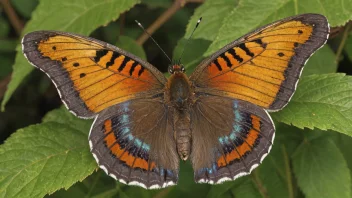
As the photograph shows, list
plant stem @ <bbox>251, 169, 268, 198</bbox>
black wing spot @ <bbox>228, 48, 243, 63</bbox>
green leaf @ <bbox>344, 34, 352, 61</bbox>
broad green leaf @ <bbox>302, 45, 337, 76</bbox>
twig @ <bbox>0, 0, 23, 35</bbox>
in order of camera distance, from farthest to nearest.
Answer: twig @ <bbox>0, 0, 23, 35</bbox> → green leaf @ <bbox>344, 34, 352, 61</bbox> → broad green leaf @ <bbox>302, 45, 337, 76</bbox> → plant stem @ <bbox>251, 169, 268, 198</bbox> → black wing spot @ <bbox>228, 48, 243, 63</bbox>

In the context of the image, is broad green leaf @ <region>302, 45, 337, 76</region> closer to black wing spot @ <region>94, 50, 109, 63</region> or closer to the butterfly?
the butterfly

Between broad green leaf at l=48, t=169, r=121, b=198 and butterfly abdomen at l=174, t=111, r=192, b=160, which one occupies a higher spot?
butterfly abdomen at l=174, t=111, r=192, b=160

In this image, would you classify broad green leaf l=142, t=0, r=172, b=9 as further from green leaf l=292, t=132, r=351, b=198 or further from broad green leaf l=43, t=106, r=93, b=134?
green leaf l=292, t=132, r=351, b=198

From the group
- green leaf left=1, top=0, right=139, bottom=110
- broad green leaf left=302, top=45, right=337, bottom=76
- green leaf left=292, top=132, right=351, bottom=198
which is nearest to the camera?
green leaf left=292, top=132, right=351, bottom=198

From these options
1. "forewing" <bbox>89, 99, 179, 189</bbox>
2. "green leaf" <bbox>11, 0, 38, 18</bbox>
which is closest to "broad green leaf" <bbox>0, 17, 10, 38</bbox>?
"green leaf" <bbox>11, 0, 38, 18</bbox>

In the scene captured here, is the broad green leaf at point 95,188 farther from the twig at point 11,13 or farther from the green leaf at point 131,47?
the twig at point 11,13

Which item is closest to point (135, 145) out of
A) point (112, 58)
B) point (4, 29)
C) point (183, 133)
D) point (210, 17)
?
point (183, 133)

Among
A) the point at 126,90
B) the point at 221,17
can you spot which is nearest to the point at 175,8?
the point at 221,17

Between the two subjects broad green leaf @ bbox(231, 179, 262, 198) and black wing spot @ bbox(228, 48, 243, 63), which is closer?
black wing spot @ bbox(228, 48, 243, 63)

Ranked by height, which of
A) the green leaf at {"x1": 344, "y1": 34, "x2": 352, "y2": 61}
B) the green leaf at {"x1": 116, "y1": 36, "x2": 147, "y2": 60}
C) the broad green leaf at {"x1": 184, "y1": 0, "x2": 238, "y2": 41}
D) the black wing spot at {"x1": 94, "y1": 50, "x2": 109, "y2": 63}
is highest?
the black wing spot at {"x1": 94, "y1": 50, "x2": 109, "y2": 63}
